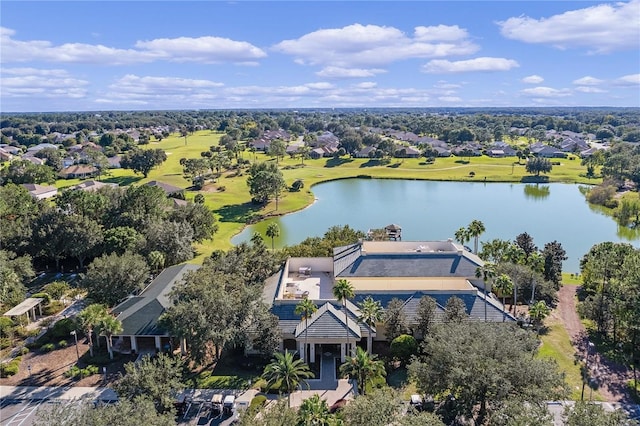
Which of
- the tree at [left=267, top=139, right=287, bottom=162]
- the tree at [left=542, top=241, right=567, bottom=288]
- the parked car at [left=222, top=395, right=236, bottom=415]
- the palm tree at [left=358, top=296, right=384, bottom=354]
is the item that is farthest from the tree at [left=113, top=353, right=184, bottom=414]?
the tree at [left=267, top=139, right=287, bottom=162]

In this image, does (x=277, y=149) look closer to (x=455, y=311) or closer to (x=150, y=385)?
(x=455, y=311)

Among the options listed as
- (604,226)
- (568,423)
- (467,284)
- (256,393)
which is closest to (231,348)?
(256,393)

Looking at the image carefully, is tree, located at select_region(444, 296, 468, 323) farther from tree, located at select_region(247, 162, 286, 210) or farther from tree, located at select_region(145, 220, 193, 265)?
tree, located at select_region(247, 162, 286, 210)

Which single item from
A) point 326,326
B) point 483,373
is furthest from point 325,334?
point 483,373

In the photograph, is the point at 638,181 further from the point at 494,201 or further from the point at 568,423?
the point at 568,423

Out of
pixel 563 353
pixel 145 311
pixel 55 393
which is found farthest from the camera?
pixel 145 311

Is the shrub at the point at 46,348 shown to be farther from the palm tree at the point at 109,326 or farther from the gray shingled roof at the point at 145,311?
the palm tree at the point at 109,326
